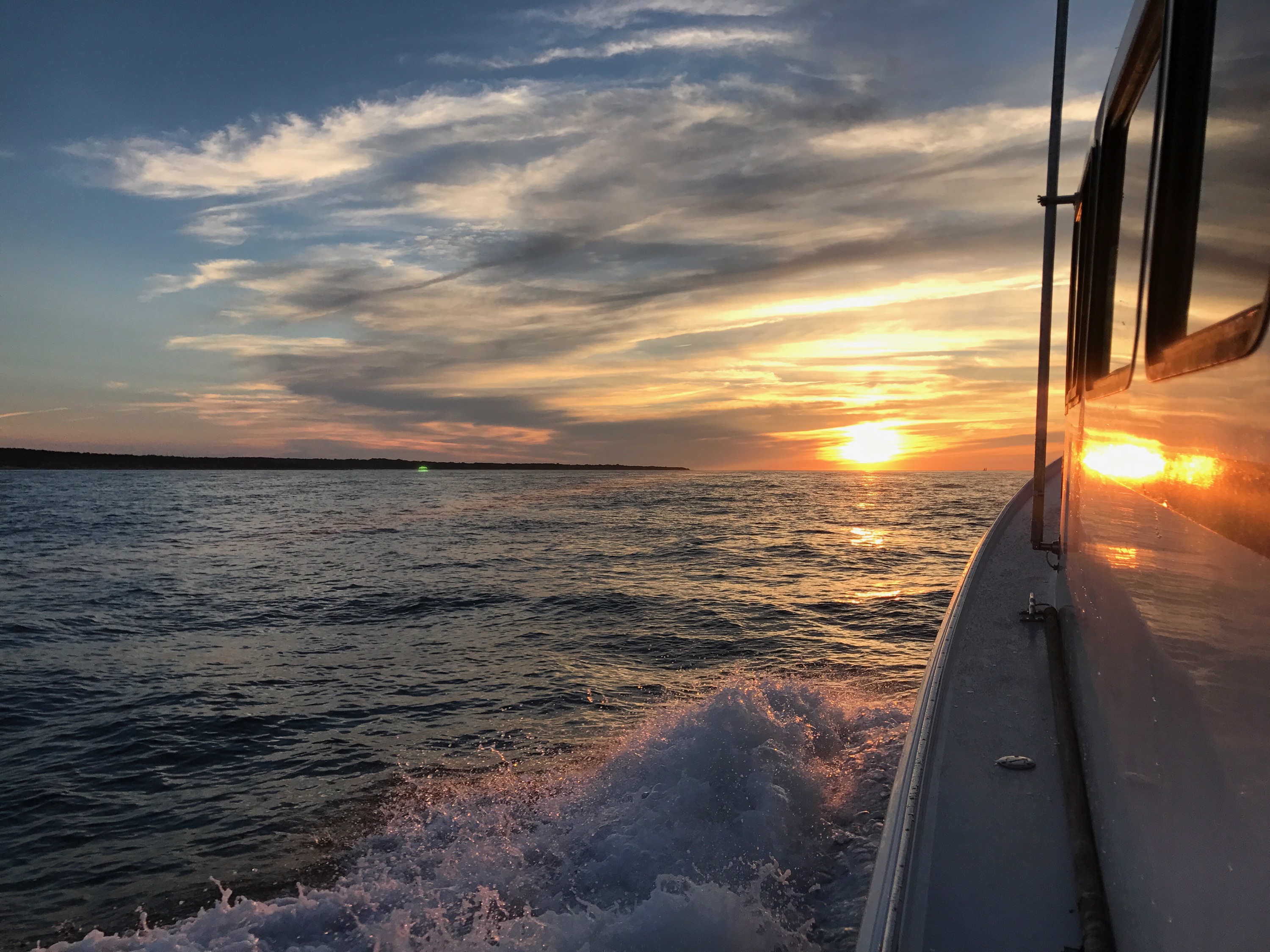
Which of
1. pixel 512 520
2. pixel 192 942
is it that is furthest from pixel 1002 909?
pixel 512 520

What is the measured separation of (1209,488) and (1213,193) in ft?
1.83

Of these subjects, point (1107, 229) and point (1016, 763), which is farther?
point (1107, 229)

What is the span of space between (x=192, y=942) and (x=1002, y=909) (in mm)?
4403

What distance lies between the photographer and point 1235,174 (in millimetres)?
1299

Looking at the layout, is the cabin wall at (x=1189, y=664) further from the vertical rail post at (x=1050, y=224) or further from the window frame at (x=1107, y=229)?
the vertical rail post at (x=1050, y=224)

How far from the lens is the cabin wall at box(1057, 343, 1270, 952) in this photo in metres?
1.11

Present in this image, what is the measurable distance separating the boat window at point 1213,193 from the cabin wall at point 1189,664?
0.09 meters

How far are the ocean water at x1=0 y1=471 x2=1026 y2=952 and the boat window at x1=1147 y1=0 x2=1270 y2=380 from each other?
3.58 m

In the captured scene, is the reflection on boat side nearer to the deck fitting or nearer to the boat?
the boat

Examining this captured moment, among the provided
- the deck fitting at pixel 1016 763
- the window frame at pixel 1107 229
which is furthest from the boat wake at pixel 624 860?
the window frame at pixel 1107 229

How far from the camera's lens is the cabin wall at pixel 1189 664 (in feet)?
3.64

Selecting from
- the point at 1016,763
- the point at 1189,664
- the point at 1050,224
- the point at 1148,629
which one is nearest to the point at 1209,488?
the point at 1189,664

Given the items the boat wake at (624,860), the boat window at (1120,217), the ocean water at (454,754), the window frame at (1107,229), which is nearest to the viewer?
the window frame at (1107,229)

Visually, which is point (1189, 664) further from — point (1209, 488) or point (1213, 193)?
point (1213, 193)
